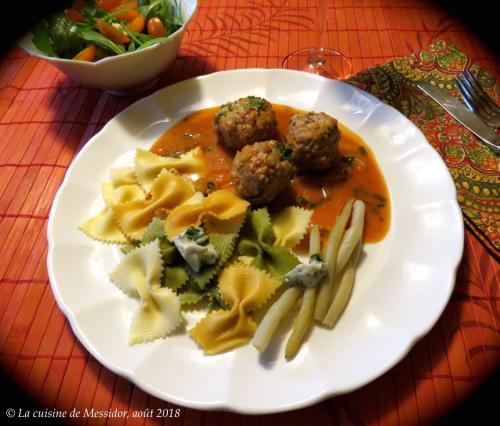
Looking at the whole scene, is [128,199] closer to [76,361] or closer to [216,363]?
[76,361]

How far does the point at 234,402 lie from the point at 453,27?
4911 millimetres

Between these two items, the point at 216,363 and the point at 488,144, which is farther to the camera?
the point at 488,144

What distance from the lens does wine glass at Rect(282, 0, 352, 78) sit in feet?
15.2

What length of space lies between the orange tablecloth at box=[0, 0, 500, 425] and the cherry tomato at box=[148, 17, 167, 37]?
0.57m

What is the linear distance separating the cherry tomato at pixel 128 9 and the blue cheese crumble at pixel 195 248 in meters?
2.61

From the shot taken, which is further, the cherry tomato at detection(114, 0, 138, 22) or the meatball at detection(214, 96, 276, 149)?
the cherry tomato at detection(114, 0, 138, 22)

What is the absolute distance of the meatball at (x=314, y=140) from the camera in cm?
339

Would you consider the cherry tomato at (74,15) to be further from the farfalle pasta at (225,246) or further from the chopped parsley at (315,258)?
the chopped parsley at (315,258)

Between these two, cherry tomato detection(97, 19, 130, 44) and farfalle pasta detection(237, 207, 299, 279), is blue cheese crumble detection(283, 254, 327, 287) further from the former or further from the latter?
cherry tomato detection(97, 19, 130, 44)

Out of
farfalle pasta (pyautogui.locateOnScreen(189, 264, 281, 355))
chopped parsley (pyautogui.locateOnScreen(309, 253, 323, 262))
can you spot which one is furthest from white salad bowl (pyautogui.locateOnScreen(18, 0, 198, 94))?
chopped parsley (pyautogui.locateOnScreen(309, 253, 323, 262))

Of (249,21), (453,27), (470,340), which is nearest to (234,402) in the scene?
(470,340)

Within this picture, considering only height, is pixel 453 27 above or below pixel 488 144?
above

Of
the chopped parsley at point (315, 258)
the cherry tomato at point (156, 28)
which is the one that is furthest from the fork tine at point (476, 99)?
the cherry tomato at point (156, 28)

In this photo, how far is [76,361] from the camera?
110 inches
